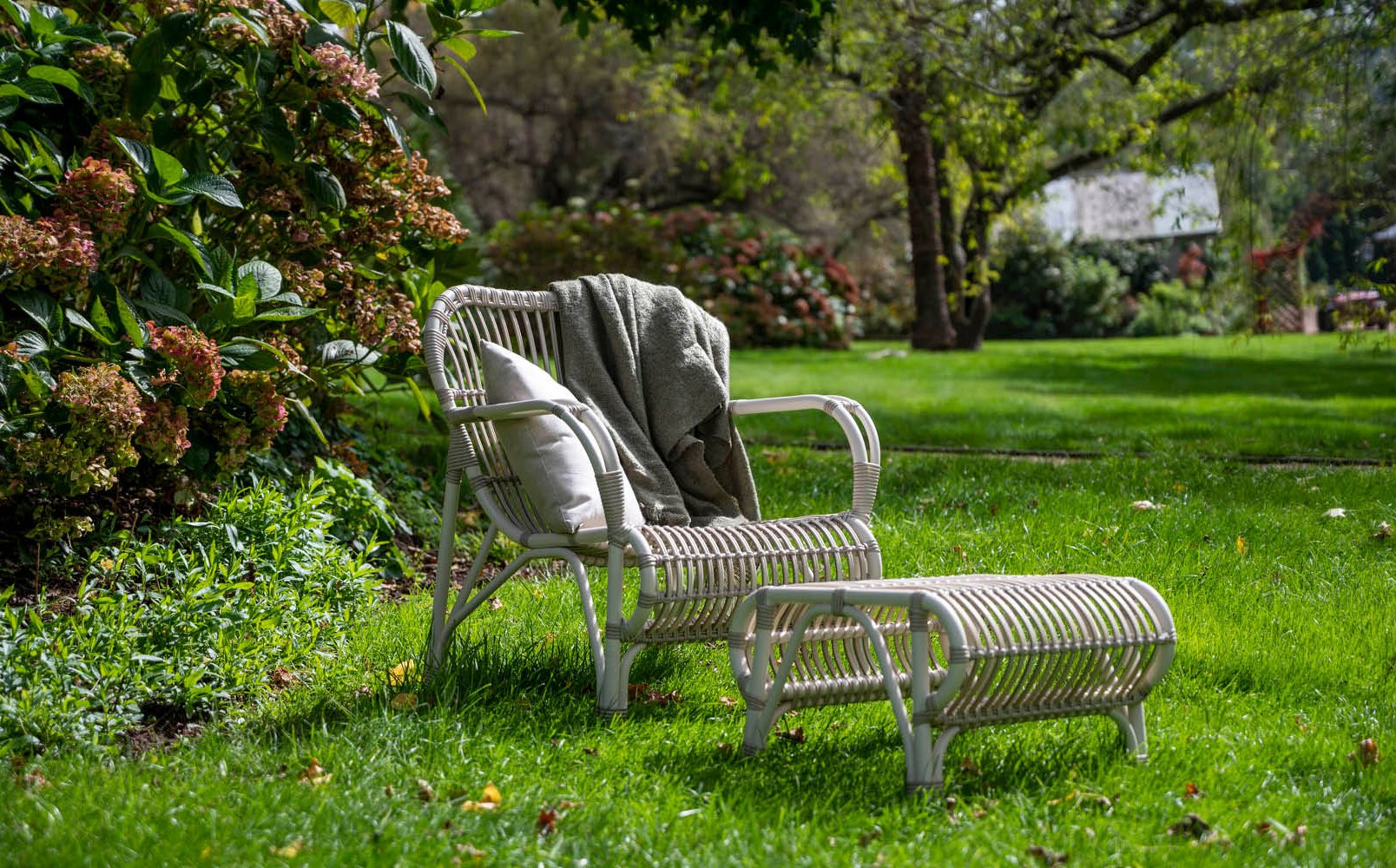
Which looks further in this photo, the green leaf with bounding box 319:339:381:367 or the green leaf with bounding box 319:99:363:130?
the green leaf with bounding box 319:339:381:367

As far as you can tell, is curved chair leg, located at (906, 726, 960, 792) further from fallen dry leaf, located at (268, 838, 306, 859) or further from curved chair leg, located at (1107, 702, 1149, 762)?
fallen dry leaf, located at (268, 838, 306, 859)

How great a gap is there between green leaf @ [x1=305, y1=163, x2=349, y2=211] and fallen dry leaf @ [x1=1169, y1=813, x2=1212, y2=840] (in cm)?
293

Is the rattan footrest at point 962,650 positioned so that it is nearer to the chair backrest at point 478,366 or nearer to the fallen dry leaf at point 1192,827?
the fallen dry leaf at point 1192,827

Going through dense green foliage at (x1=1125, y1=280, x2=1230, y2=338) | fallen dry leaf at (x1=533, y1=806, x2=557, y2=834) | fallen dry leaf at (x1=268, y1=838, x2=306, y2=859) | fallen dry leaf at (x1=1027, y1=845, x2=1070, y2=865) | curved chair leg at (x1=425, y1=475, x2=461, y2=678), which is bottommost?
dense green foliage at (x1=1125, y1=280, x2=1230, y2=338)

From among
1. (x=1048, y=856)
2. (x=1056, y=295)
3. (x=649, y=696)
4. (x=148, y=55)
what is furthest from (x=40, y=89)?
(x=1056, y=295)

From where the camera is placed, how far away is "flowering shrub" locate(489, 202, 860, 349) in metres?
16.3

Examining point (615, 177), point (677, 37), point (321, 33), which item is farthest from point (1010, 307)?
point (321, 33)

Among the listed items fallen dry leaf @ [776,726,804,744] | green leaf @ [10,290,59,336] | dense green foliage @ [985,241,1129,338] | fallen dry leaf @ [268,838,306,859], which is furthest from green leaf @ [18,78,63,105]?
dense green foliage @ [985,241,1129,338]

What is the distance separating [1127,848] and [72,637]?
235cm

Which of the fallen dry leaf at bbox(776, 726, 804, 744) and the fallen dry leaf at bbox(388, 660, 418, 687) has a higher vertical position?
the fallen dry leaf at bbox(388, 660, 418, 687)

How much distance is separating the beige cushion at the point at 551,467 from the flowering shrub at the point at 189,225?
2.13 feet

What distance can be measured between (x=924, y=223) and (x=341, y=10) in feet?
37.0

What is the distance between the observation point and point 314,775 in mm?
2660

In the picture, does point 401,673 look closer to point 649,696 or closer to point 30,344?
point 649,696
